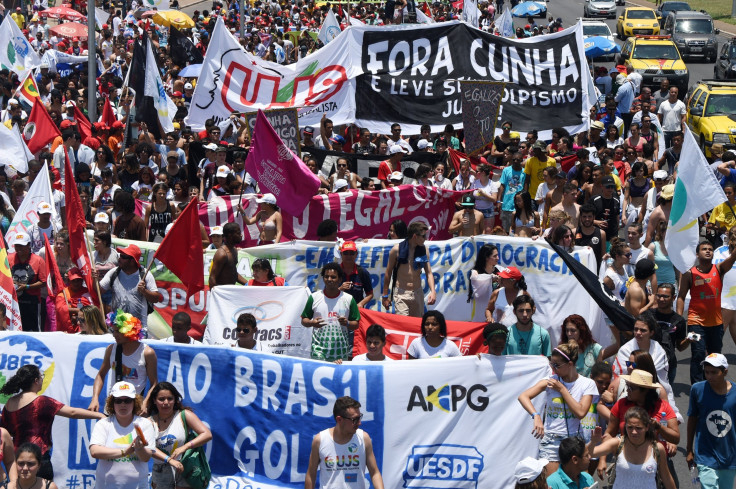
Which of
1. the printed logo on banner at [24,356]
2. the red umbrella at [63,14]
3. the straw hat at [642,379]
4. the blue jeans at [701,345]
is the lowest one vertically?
the blue jeans at [701,345]

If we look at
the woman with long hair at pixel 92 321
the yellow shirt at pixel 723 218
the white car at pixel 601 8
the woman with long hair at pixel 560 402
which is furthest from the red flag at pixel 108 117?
the white car at pixel 601 8

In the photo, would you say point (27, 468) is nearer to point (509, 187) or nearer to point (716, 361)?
point (716, 361)

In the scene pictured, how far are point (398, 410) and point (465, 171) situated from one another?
6.30 metres

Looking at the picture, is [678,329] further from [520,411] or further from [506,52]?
[506,52]

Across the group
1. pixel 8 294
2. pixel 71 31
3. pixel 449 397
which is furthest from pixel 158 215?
pixel 71 31

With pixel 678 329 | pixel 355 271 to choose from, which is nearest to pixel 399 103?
pixel 355 271

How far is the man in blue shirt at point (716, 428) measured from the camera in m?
8.23

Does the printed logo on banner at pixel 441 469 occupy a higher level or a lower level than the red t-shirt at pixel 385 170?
lower

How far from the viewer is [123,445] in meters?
7.71

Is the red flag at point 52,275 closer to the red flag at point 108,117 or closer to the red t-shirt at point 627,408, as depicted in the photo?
the red t-shirt at point 627,408

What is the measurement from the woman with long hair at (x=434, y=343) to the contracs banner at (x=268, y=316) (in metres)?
1.64

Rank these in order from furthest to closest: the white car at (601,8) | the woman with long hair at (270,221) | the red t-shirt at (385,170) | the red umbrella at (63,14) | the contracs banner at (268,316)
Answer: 1. the white car at (601,8)
2. the red umbrella at (63,14)
3. the red t-shirt at (385,170)
4. the woman with long hair at (270,221)
5. the contracs banner at (268,316)

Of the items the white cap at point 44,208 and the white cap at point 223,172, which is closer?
the white cap at point 44,208

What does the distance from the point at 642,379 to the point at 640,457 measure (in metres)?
0.68
